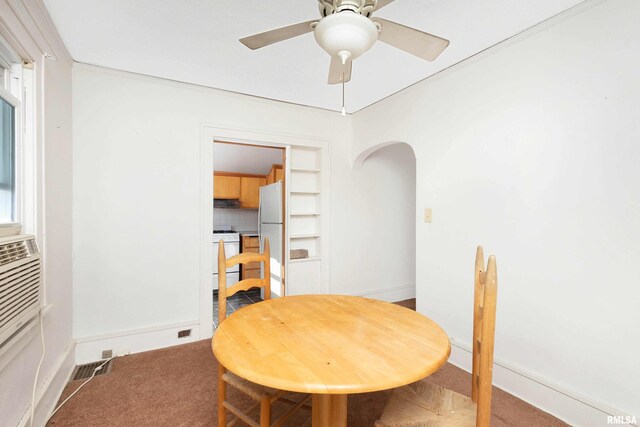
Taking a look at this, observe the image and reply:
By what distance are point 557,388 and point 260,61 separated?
303 cm

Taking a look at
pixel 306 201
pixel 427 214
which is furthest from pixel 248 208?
pixel 427 214

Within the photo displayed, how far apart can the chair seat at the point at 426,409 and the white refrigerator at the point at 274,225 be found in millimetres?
2377

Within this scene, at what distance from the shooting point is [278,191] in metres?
3.64

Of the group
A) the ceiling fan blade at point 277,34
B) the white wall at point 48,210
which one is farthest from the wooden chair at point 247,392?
the ceiling fan blade at point 277,34

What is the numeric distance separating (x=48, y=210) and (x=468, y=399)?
2.55 m

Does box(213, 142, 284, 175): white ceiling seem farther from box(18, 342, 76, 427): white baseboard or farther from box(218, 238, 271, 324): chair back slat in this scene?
box(18, 342, 76, 427): white baseboard

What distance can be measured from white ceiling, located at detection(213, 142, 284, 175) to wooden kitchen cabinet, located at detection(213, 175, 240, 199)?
162 mm

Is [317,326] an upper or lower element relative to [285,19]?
lower

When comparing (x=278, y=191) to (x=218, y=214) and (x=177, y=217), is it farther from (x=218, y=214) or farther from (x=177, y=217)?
(x=218, y=214)

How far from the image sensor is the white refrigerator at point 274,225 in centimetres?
359

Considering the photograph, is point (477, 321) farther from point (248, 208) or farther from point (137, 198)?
point (248, 208)

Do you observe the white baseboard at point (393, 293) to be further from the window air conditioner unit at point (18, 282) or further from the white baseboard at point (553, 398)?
Answer: the window air conditioner unit at point (18, 282)

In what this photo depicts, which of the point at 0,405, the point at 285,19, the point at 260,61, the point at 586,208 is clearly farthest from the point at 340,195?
the point at 0,405

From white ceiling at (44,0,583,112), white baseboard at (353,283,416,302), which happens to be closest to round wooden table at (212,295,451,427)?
white ceiling at (44,0,583,112)
